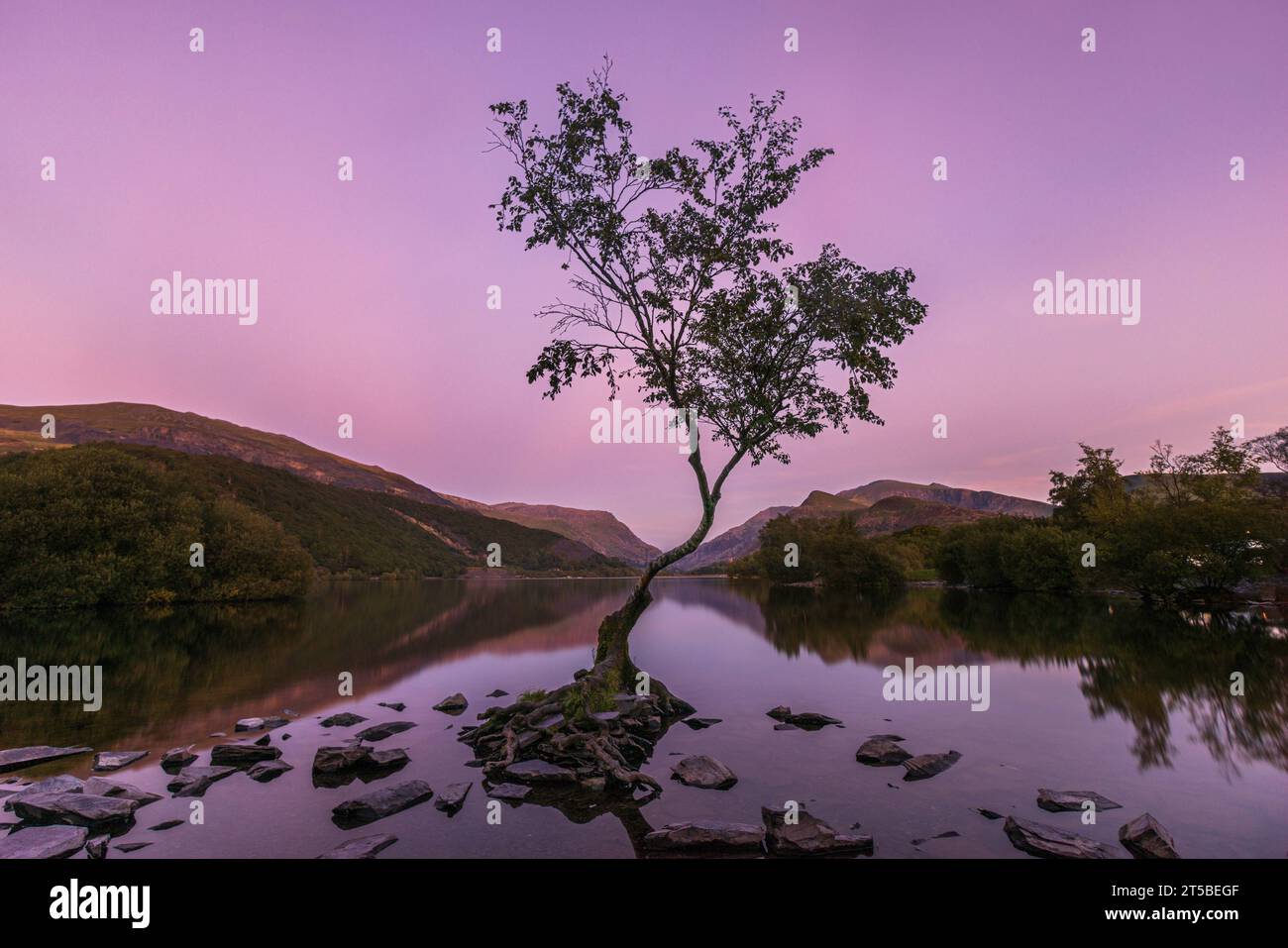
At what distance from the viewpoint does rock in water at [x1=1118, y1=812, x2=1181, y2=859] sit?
8.51 m

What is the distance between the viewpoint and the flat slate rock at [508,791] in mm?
11273

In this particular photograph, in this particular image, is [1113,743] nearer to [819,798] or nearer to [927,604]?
[819,798]

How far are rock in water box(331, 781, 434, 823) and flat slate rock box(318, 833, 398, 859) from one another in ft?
3.79

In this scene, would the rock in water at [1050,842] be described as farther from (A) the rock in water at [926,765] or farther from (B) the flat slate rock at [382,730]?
(B) the flat slate rock at [382,730]

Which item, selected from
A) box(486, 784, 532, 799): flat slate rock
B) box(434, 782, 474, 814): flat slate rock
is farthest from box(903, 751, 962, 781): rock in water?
box(434, 782, 474, 814): flat slate rock

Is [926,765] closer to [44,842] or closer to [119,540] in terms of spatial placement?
[44,842]

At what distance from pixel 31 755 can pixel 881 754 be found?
66.9 feet

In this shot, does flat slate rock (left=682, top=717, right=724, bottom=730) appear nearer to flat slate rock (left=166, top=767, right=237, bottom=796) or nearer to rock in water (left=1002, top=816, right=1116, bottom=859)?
rock in water (left=1002, top=816, right=1116, bottom=859)

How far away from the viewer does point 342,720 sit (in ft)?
55.6

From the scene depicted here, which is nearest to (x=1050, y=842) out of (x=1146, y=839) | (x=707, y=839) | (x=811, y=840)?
(x=1146, y=839)

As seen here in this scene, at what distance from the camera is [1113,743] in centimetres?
1516

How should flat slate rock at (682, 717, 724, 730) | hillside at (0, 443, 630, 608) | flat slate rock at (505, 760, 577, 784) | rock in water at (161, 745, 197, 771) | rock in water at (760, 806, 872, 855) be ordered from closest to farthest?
rock in water at (760, 806, 872, 855), flat slate rock at (505, 760, 577, 784), rock in water at (161, 745, 197, 771), flat slate rock at (682, 717, 724, 730), hillside at (0, 443, 630, 608)
